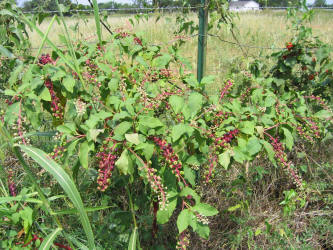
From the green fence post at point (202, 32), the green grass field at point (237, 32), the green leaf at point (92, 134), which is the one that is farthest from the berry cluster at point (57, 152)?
the green grass field at point (237, 32)

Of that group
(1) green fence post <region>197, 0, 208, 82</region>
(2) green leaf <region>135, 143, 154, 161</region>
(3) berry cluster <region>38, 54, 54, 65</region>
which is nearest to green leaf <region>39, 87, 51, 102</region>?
(3) berry cluster <region>38, 54, 54, 65</region>

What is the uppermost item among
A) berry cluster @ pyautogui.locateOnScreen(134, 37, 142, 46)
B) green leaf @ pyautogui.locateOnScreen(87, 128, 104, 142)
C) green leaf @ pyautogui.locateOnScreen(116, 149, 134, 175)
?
berry cluster @ pyautogui.locateOnScreen(134, 37, 142, 46)

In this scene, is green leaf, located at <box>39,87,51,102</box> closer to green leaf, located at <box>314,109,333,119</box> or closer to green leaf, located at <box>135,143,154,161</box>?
green leaf, located at <box>135,143,154,161</box>

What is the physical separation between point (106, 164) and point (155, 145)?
22cm

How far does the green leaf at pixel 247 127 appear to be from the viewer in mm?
1245

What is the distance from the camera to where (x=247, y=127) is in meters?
1.28

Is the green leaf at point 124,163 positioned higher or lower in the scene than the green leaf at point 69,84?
lower

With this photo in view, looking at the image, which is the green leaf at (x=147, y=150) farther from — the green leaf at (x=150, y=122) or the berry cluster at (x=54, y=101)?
the berry cluster at (x=54, y=101)

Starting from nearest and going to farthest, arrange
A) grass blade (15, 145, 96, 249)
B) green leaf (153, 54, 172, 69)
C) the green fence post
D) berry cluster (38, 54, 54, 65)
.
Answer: grass blade (15, 145, 96, 249), berry cluster (38, 54, 54, 65), green leaf (153, 54, 172, 69), the green fence post

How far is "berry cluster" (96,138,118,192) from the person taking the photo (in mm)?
1017

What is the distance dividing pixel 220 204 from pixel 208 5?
4.62 feet

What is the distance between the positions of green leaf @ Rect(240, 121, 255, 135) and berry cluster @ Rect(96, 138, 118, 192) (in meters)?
0.58

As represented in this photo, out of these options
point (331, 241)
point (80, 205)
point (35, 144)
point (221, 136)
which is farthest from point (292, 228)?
point (35, 144)

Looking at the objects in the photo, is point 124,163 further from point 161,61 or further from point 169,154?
point 161,61
